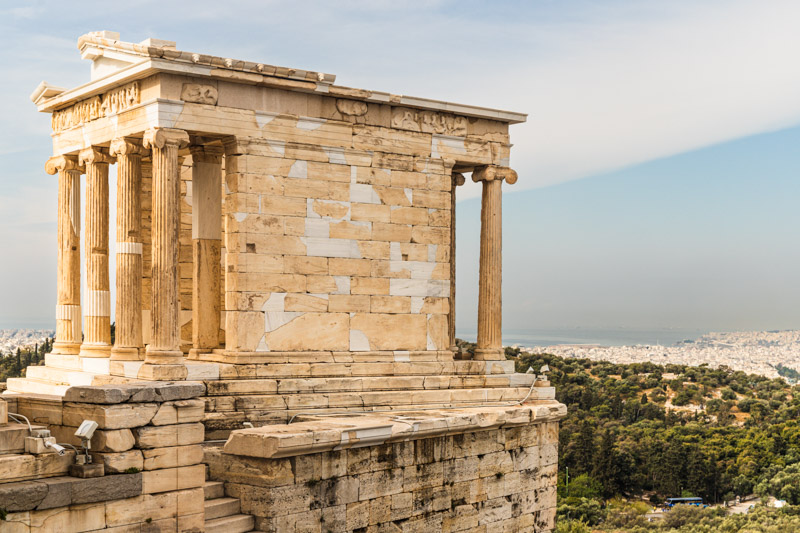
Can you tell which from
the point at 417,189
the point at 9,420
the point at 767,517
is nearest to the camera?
the point at 9,420

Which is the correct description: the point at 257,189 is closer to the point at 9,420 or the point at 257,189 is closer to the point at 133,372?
the point at 133,372

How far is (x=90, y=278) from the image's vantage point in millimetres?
20484

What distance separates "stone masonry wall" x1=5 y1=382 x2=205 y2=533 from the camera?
39.0 feet

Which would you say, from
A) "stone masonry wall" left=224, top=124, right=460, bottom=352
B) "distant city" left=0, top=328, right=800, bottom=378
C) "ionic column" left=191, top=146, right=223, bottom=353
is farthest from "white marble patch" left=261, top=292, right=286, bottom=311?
"distant city" left=0, top=328, right=800, bottom=378

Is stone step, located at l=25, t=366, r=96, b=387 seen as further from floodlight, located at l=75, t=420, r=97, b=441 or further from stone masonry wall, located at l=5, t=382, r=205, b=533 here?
floodlight, located at l=75, t=420, r=97, b=441

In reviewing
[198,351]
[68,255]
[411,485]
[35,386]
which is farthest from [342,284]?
[35,386]

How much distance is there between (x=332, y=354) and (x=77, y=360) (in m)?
5.28

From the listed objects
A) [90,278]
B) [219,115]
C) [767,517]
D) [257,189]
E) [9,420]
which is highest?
[219,115]

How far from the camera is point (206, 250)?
1977 centimetres

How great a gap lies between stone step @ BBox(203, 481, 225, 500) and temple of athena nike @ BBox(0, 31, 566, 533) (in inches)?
1.6

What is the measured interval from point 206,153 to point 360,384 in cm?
534

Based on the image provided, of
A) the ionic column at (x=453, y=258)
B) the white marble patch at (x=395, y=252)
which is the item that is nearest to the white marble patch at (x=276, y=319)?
the white marble patch at (x=395, y=252)

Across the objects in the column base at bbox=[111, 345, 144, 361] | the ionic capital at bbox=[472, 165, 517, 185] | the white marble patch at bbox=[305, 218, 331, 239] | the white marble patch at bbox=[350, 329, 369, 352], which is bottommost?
the column base at bbox=[111, 345, 144, 361]

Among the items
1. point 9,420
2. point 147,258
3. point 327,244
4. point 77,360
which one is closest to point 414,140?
point 327,244
